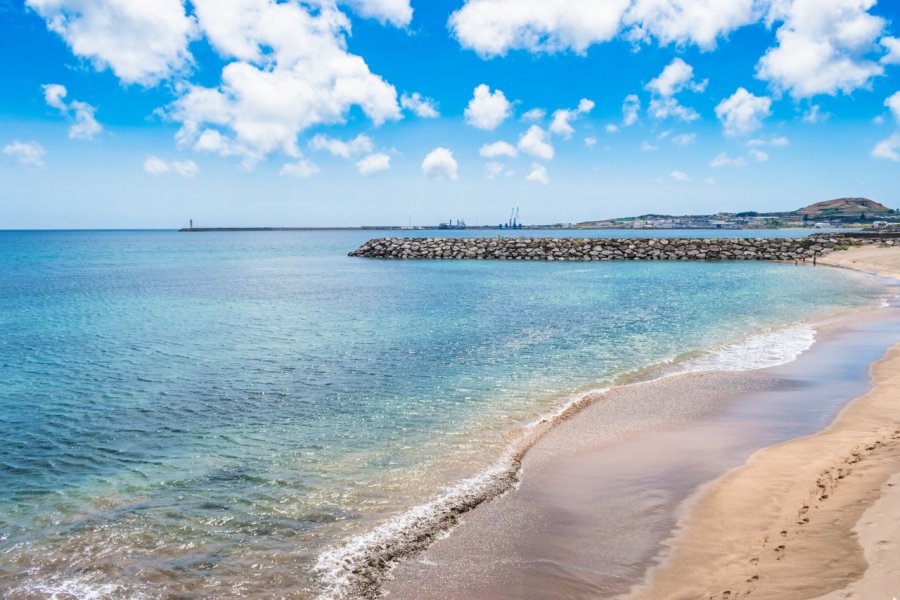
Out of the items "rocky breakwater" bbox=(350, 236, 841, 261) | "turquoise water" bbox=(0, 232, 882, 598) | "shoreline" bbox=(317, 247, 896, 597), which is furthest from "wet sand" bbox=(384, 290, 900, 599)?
"rocky breakwater" bbox=(350, 236, 841, 261)

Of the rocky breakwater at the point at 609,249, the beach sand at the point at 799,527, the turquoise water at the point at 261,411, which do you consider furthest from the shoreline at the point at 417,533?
the rocky breakwater at the point at 609,249

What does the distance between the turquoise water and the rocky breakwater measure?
145 ft

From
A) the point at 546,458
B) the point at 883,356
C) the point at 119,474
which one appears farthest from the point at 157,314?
the point at 883,356

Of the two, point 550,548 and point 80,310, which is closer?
point 550,548

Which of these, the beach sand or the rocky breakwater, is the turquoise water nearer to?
the beach sand

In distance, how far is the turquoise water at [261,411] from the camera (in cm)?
775

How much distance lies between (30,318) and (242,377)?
1932 cm

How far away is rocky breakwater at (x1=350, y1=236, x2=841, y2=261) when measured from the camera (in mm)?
76375

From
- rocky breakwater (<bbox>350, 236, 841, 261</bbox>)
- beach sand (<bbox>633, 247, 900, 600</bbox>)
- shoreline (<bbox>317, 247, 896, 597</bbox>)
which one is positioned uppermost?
rocky breakwater (<bbox>350, 236, 841, 261</bbox>)

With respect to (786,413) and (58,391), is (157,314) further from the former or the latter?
(786,413)

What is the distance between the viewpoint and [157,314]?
98.6 feet

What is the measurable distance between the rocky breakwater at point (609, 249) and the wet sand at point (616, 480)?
209 ft

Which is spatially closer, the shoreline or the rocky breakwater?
the shoreline

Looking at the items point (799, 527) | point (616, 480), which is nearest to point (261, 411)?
point (616, 480)
